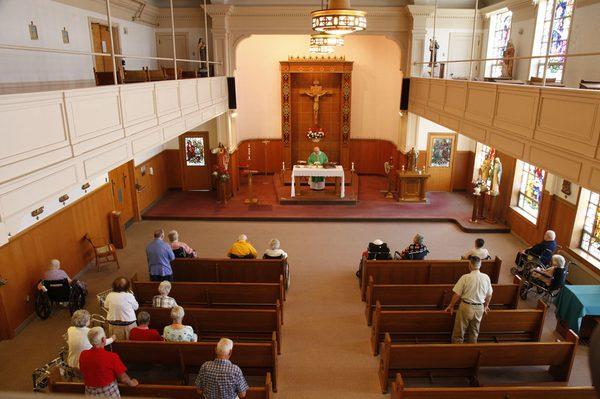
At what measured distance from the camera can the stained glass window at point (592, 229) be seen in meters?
9.63

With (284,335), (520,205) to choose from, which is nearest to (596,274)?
(520,205)

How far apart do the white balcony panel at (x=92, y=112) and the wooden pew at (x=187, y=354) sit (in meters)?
3.06

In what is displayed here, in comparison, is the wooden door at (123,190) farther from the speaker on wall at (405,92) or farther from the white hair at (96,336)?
→ the speaker on wall at (405,92)

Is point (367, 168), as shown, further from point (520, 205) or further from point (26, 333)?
point (26, 333)

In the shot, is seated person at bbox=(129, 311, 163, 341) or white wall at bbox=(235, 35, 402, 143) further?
white wall at bbox=(235, 35, 402, 143)

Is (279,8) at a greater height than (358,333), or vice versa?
(279,8)

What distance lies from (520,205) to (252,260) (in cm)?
886

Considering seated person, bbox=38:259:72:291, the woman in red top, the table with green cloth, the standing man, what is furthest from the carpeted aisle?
the woman in red top

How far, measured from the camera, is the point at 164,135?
9.34 metres

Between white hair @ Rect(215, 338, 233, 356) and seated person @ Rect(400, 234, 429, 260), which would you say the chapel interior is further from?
white hair @ Rect(215, 338, 233, 356)

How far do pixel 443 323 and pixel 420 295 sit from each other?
909 mm

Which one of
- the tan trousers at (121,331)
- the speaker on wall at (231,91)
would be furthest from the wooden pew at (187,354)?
the speaker on wall at (231,91)

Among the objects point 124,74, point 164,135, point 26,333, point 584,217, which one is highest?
point 124,74

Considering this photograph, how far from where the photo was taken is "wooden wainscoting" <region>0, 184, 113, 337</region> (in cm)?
789
